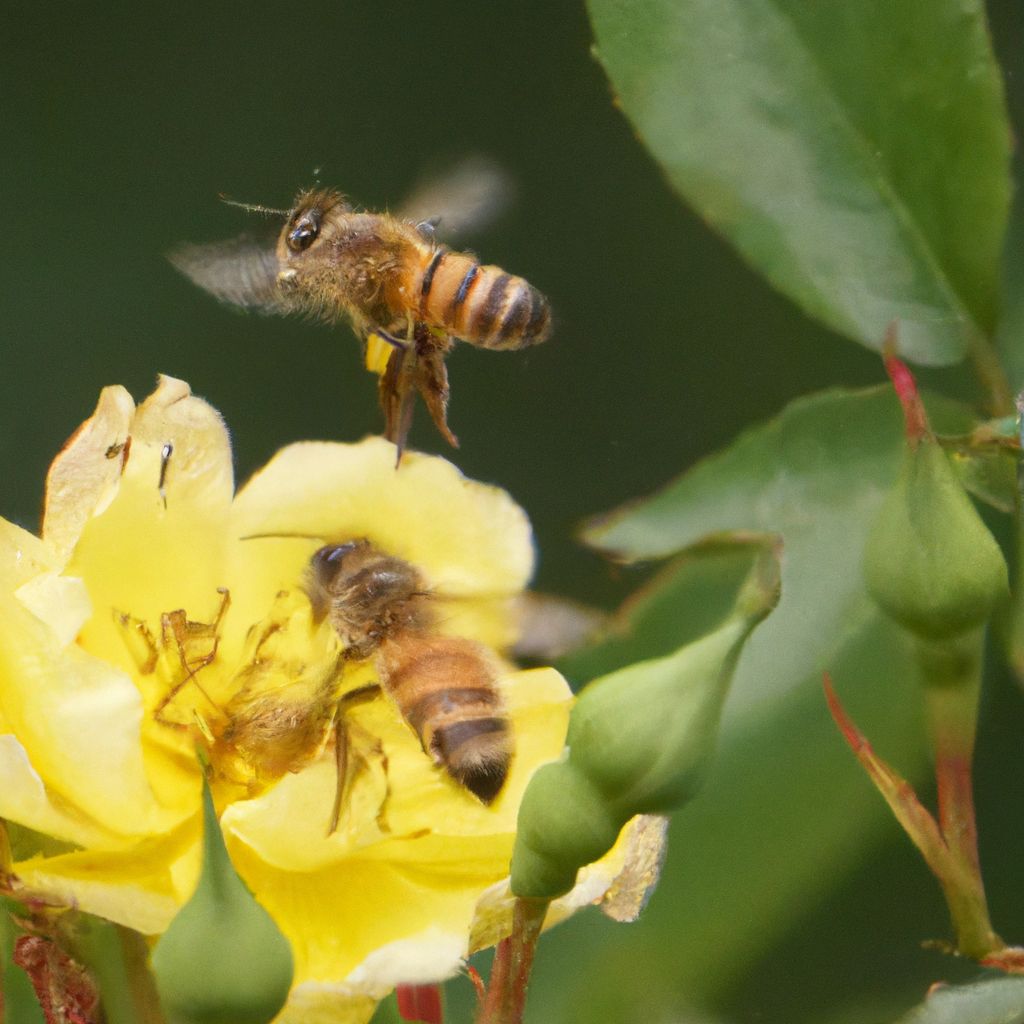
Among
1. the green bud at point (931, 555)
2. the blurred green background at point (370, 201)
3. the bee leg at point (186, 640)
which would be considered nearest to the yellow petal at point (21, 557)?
the bee leg at point (186, 640)

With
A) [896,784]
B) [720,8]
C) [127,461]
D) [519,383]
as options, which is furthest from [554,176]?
[896,784]

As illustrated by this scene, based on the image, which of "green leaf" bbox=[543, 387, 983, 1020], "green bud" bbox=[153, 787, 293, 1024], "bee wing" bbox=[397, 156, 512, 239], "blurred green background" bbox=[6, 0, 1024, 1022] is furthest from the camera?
"blurred green background" bbox=[6, 0, 1024, 1022]

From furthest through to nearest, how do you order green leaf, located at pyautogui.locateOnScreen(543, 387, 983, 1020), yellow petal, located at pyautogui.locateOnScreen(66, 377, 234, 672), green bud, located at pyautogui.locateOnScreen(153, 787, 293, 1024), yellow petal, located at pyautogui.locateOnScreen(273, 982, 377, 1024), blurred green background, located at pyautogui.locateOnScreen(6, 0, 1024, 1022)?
1. blurred green background, located at pyautogui.locateOnScreen(6, 0, 1024, 1022)
2. green leaf, located at pyautogui.locateOnScreen(543, 387, 983, 1020)
3. yellow petal, located at pyautogui.locateOnScreen(66, 377, 234, 672)
4. yellow petal, located at pyautogui.locateOnScreen(273, 982, 377, 1024)
5. green bud, located at pyautogui.locateOnScreen(153, 787, 293, 1024)

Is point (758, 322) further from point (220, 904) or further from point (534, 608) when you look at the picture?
point (220, 904)

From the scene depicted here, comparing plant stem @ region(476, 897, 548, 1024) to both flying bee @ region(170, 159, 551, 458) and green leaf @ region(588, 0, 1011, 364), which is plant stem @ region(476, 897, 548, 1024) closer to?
flying bee @ region(170, 159, 551, 458)

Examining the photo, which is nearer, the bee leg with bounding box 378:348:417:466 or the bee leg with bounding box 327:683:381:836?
the bee leg with bounding box 327:683:381:836

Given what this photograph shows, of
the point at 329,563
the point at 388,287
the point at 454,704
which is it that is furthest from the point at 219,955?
the point at 388,287

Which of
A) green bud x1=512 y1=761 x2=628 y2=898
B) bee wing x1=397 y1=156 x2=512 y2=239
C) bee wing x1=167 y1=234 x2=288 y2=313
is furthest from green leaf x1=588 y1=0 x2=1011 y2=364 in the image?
green bud x1=512 y1=761 x2=628 y2=898
